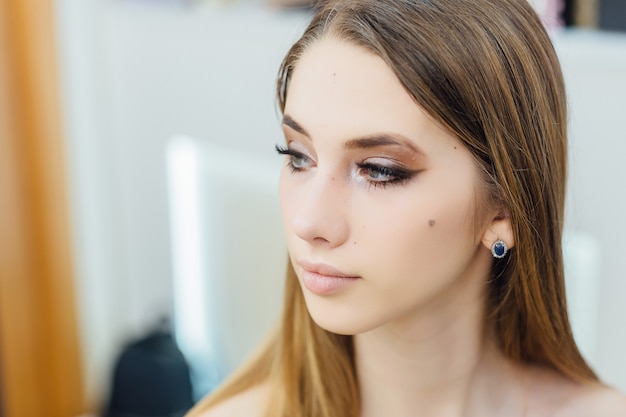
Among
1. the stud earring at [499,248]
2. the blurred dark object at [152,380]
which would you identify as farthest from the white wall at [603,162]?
the blurred dark object at [152,380]

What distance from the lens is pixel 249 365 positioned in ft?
4.15

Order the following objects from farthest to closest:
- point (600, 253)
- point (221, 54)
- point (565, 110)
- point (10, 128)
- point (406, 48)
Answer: point (10, 128)
point (221, 54)
point (600, 253)
point (565, 110)
point (406, 48)

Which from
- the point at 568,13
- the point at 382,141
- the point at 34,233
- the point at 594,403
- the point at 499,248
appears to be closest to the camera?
the point at 382,141

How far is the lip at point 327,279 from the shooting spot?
3.14ft

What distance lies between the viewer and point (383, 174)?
37.0 inches

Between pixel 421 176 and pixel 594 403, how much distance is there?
1.49 feet

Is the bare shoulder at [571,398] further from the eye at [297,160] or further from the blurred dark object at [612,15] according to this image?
the blurred dark object at [612,15]

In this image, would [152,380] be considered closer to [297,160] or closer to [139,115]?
[139,115]

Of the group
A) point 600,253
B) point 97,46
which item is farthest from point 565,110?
point 97,46

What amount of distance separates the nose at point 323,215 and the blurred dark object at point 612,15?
2.43ft

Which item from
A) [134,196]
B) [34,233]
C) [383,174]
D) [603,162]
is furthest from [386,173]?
[34,233]

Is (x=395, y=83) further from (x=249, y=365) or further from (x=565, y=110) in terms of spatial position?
(x=249, y=365)

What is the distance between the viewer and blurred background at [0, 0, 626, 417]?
6.73 ft

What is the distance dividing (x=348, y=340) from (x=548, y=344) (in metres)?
0.27
